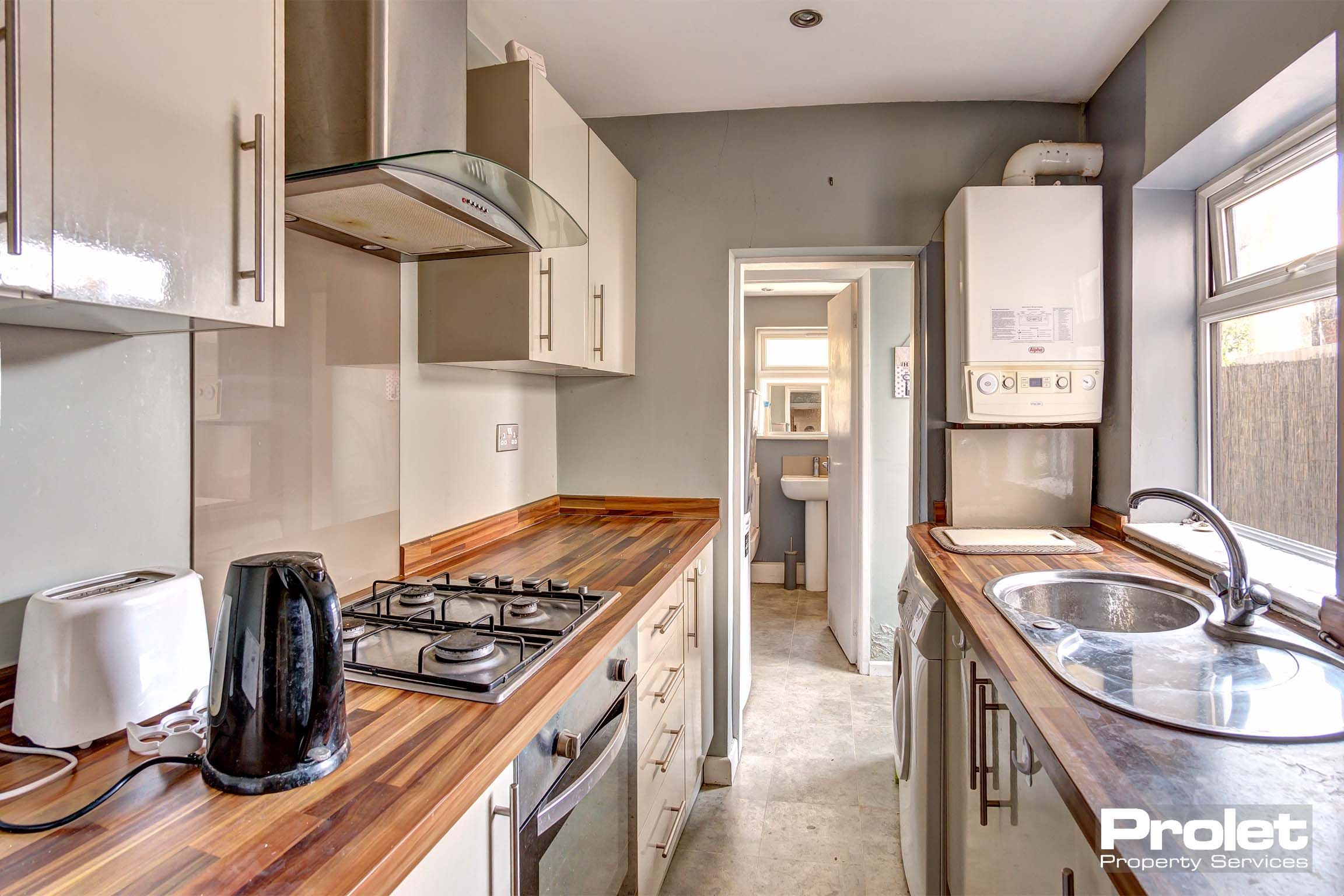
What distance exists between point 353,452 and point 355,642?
22.8 inches

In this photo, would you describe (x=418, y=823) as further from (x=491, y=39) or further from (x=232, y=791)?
(x=491, y=39)

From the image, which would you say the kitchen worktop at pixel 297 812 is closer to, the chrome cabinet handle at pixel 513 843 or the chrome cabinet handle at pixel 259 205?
the chrome cabinet handle at pixel 513 843

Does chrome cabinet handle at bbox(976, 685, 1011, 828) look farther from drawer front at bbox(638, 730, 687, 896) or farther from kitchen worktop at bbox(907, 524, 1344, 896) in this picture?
drawer front at bbox(638, 730, 687, 896)

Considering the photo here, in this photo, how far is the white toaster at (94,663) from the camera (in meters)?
→ 0.86

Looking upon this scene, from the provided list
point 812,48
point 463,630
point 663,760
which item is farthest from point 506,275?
point 663,760

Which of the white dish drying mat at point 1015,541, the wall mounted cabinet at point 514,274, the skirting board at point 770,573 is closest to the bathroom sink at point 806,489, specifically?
the skirting board at point 770,573

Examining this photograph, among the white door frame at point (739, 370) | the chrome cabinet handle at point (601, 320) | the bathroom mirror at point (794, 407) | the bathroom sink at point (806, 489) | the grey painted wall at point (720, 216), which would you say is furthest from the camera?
the bathroom mirror at point (794, 407)

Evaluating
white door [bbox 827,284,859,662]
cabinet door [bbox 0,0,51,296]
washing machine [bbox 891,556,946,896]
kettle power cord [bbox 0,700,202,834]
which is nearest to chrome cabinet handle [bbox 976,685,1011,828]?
washing machine [bbox 891,556,946,896]

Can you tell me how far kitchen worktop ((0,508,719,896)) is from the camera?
64cm

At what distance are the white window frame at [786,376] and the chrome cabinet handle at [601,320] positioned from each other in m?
3.24

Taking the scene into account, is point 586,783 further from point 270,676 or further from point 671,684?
point 671,684

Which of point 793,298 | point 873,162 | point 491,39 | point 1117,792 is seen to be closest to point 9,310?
point 1117,792

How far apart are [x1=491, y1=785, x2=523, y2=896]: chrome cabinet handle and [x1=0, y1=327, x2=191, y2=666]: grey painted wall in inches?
27.2

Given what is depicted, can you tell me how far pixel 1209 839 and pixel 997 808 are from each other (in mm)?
647
